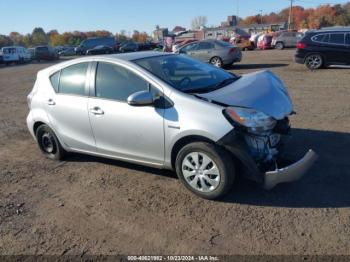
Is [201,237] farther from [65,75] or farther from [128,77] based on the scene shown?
[65,75]

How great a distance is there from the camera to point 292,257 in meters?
3.28

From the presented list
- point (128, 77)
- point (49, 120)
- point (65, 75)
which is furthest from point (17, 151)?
point (128, 77)

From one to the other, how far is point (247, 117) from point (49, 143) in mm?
3466

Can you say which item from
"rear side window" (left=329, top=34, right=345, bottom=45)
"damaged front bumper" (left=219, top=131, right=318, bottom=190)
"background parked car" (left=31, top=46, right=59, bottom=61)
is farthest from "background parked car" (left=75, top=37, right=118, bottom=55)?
"damaged front bumper" (left=219, top=131, right=318, bottom=190)

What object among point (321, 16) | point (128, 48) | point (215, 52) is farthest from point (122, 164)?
point (321, 16)

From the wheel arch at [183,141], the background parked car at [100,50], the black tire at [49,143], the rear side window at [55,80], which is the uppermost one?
the rear side window at [55,80]

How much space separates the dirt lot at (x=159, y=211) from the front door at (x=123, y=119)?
1.55 feet

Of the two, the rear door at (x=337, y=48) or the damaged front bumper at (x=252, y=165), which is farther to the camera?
the rear door at (x=337, y=48)

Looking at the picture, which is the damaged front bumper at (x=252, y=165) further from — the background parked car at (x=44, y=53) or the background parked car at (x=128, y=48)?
the background parked car at (x=128, y=48)

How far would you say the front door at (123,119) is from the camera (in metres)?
4.57

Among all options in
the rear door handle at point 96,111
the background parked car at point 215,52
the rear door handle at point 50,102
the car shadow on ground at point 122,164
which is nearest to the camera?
the rear door handle at point 96,111

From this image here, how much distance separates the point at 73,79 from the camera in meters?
5.47

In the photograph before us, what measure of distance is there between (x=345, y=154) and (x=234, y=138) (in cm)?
226

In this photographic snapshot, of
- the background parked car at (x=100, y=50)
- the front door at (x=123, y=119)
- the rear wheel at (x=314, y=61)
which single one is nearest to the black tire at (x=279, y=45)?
the background parked car at (x=100, y=50)
